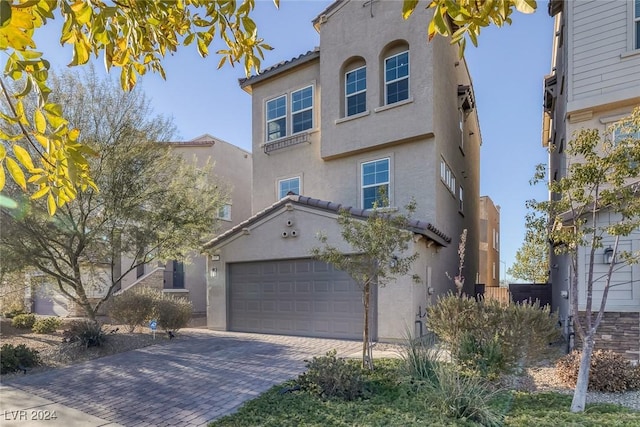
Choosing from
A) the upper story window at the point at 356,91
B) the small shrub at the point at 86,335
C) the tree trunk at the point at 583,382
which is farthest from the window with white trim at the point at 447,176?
the small shrub at the point at 86,335

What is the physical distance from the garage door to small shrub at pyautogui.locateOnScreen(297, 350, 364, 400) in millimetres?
5120

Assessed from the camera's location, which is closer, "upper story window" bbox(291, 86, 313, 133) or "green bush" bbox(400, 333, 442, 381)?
"green bush" bbox(400, 333, 442, 381)

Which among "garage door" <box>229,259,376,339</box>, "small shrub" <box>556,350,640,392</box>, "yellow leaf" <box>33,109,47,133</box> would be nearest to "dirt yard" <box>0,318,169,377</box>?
"garage door" <box>229,259,376,339</box>

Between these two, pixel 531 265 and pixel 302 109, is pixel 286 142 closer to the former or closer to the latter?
pixel 302 109

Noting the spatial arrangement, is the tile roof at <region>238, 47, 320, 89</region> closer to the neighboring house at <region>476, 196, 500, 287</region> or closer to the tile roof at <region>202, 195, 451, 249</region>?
the tile roof at <region>202, 195, 451, 249</region>

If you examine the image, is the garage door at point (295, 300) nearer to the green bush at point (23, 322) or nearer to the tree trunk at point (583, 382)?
the tree trunk at point (583, 382)

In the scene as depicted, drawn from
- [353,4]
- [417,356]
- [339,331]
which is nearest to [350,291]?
[339,331]

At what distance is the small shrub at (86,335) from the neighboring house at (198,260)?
6.60m

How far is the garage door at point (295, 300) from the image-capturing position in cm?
1147

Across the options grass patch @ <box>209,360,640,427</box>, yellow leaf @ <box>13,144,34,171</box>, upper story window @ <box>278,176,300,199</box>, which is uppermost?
upper story window @ <box>278,176,300,199</box>

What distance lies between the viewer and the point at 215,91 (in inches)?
474

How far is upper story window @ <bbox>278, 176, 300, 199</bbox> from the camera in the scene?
15.2 metres

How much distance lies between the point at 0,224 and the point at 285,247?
7.39 meters

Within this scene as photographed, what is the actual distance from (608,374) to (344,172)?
31.4 ft
